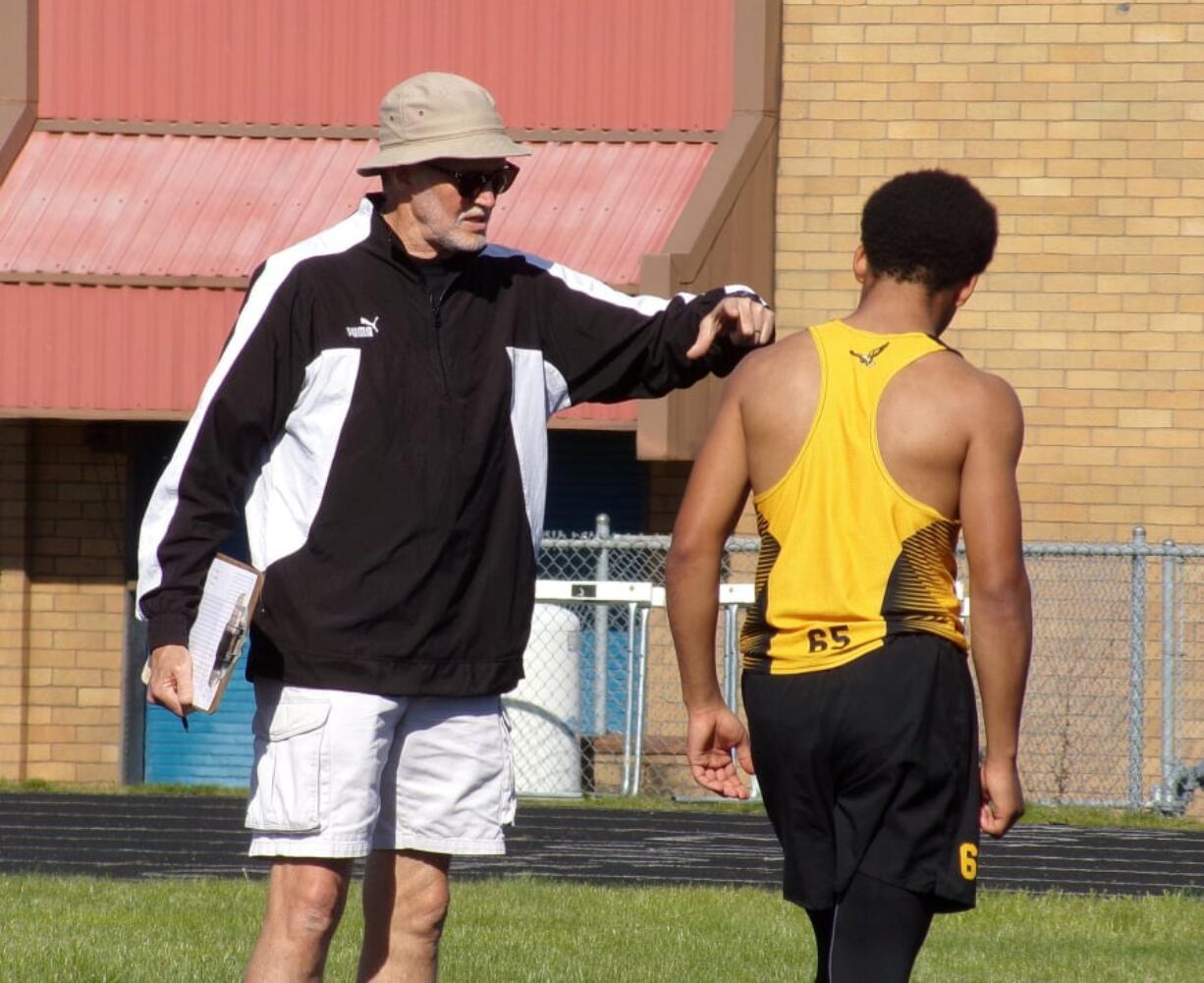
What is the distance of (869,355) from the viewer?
4.41m

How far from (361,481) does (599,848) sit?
7015mm

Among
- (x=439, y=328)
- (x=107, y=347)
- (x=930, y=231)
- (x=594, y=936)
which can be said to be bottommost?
(x=594, y=936)

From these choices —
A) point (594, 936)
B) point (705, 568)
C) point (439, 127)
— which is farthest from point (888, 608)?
point (594, 936)

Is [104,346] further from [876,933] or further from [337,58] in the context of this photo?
[876,933]

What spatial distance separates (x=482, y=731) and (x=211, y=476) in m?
0.80

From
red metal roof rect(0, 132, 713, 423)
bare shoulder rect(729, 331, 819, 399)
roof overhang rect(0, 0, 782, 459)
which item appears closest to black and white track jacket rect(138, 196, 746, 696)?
bare shoulder rect(729, 331, 819, 399)

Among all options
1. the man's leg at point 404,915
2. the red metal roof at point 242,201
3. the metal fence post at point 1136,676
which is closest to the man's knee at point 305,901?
the man's leg at point 404,915

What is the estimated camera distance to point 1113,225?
15.4 meters

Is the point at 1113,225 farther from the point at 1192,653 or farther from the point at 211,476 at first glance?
the point at 211,476

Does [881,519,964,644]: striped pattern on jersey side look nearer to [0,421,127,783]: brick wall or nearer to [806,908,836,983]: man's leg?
[806,908,836,983]: man's leg

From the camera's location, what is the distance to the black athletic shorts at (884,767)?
14.1 ft

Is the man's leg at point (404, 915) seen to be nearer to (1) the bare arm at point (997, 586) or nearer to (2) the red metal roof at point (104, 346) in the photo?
(1) the bare arm at point (997, 586)

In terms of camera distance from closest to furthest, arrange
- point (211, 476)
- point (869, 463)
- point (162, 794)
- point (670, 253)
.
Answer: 1. point (869, 463)
2. point (211, 476)
3. point (670, 253)
4. point (162, 794)

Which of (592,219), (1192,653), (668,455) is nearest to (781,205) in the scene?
(592,219)
